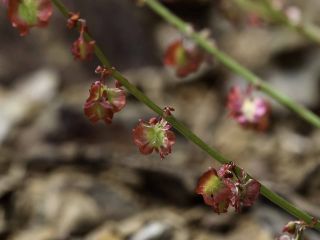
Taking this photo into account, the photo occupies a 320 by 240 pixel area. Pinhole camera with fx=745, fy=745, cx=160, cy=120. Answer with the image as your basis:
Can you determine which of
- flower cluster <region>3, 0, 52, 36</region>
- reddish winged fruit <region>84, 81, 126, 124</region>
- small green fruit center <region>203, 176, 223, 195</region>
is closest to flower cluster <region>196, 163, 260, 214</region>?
small green fruit center <region>203, 176, 223, 195</region>

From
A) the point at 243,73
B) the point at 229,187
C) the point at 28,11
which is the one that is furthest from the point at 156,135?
the point at 243,73

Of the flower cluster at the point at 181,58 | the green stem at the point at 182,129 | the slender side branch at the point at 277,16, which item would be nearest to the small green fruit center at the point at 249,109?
the flower cluster at the point at 181,58

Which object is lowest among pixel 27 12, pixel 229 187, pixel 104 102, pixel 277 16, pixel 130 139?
pixel 229 187

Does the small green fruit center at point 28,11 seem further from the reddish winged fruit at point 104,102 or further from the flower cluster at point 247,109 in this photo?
the flower cluster at point 247,109

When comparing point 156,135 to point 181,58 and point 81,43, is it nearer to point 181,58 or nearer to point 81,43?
point 81,43

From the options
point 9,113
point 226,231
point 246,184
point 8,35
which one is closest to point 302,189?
point 226,231
